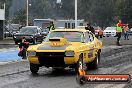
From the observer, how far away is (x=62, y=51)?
A: 13.5 m

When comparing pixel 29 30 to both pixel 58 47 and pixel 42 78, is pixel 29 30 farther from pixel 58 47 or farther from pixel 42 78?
pixel 42 78

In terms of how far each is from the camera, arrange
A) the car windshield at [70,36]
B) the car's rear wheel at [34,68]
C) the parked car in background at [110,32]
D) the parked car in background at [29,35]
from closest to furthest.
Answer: the car's rear wheel at [34,68], the car windshield at [70,36], the parked car in background at [29,35], the parked car in background at [110,32]

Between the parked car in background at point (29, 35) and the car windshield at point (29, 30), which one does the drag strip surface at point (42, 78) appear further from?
the car windshield at point (29, 30)

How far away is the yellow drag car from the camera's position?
13.6 meters

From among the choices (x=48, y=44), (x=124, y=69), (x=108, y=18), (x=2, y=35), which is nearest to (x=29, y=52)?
(x=48, y=44)

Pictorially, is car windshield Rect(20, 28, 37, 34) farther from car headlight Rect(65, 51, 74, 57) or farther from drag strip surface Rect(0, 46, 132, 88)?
car headlight Rect(65, 51, 74, 57)

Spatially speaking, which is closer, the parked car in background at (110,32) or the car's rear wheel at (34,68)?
the car's rear wheel at (34,68)

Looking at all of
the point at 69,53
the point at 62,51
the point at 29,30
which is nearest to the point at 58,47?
the point at 62,51

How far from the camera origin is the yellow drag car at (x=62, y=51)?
13.6m

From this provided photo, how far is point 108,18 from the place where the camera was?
92438mm

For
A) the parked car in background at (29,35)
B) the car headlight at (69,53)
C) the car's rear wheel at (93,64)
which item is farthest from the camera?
the parked car in background at (29,35)

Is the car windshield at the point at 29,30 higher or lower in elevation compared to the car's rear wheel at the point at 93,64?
higher

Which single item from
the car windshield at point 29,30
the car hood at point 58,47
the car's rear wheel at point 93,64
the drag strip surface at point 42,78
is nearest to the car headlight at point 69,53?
the car hood at point 58,47

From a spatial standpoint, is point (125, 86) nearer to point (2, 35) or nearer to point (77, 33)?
point (77, 33)
